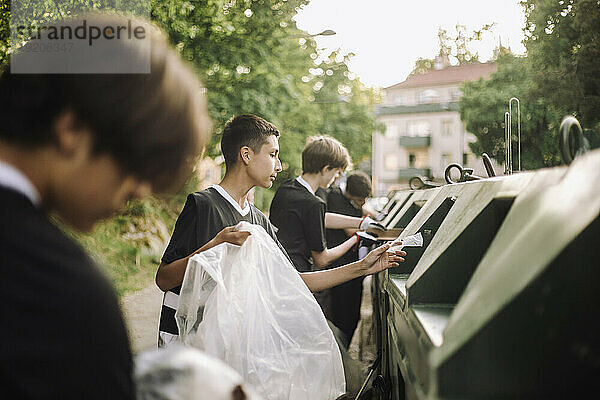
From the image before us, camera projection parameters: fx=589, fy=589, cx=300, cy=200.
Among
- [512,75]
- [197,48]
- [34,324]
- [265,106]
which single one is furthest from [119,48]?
[265,106]

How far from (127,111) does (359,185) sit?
4785mm

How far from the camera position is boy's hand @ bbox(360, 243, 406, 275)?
2570mm

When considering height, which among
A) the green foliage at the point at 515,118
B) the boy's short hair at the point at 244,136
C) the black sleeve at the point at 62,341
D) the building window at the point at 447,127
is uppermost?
the building window at the point at 447,127

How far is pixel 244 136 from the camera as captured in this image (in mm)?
2992

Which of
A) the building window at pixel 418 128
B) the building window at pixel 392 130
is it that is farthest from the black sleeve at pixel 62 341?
the building window at pixel 392 130

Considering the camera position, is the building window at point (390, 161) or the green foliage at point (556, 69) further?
the building window at point (390, 161)

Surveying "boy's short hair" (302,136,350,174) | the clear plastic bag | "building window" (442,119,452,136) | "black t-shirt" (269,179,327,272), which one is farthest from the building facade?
the clear plastic bag

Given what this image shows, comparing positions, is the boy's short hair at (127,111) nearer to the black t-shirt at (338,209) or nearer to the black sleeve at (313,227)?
the black sleeve at (313,227)

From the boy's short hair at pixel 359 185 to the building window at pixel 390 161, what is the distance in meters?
35.2

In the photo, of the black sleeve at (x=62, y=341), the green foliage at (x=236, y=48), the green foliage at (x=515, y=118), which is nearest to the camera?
the black sleeve at (x=62, y=341)

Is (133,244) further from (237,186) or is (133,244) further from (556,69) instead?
(237,186)

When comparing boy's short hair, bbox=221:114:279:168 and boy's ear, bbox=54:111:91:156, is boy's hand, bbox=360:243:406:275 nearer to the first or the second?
boy's short hair, bbox=221:114:279:168

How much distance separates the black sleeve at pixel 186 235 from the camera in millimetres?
2531

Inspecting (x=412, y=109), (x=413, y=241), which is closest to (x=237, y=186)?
(x=413, y=241)
